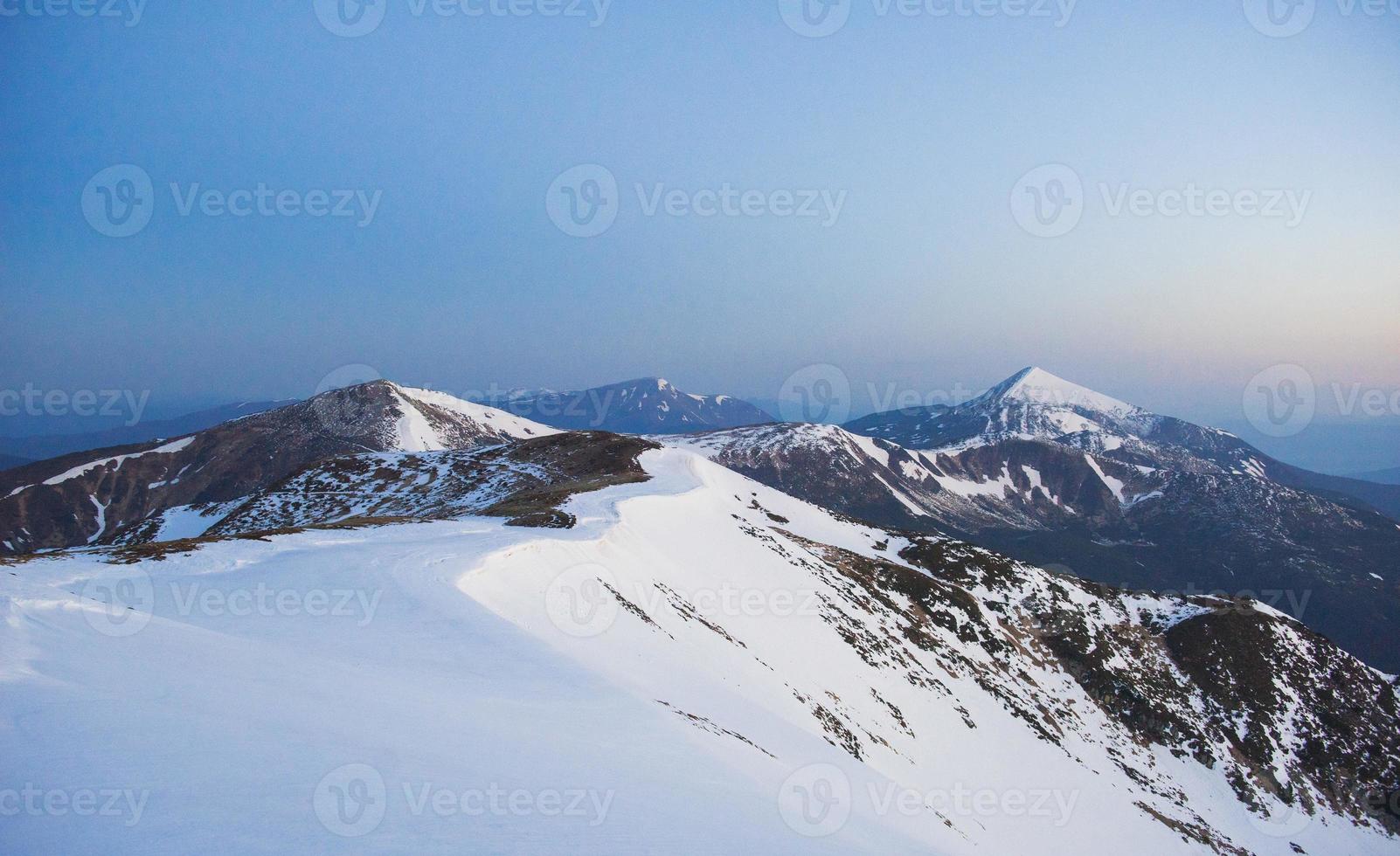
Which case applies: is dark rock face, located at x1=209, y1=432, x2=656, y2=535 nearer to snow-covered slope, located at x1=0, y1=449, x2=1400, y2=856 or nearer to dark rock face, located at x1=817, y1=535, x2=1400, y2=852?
snow-covered slope, located at x1=0, y1=449, x2=1400, y2=856

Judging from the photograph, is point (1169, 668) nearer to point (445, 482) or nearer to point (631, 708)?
point (631, 708)

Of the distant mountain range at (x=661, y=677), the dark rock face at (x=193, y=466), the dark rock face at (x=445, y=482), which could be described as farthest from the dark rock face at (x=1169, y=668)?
the dark rock face at (x=193, y=466)

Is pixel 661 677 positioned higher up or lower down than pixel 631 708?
lower down

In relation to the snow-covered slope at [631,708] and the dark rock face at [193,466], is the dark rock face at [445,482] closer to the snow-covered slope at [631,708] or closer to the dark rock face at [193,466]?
the snow-covered slope at [631,708]

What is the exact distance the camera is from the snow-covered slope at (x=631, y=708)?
7.45 meters

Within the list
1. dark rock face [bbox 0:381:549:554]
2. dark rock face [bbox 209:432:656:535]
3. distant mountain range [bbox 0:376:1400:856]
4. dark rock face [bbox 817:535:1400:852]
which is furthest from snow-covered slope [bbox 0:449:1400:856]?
dark rock face [bbox 0:381:549:554]

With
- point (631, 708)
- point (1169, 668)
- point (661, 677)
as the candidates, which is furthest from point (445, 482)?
point (1169, 668)

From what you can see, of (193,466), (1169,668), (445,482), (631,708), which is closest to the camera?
(631,708)

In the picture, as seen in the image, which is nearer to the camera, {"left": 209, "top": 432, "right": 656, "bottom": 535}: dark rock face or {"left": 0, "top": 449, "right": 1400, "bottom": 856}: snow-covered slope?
{"left": 0, "top": 449, "right": 1400, "bottom": 856}: snow-covered slope

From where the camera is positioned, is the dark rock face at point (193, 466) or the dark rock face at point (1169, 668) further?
the dark rock face at point (193, 466)

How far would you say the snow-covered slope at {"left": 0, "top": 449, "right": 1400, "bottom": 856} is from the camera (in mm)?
7445

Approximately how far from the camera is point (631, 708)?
14.1 meters

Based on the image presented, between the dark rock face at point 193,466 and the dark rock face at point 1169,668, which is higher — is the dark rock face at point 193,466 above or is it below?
below

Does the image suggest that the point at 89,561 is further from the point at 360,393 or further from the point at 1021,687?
the point at 360,393
